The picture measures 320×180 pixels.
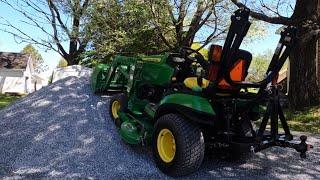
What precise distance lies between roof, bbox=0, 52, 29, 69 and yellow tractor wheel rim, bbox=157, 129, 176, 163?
39.4 meters

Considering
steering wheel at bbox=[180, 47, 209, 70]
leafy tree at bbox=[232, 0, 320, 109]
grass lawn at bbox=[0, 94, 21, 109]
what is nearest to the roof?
grass lawn at bbox=[0, 94, 21, 109]

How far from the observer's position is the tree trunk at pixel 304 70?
10.9m

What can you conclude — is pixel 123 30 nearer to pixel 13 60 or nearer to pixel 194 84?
pixel 194 84

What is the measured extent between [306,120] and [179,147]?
20.1ft

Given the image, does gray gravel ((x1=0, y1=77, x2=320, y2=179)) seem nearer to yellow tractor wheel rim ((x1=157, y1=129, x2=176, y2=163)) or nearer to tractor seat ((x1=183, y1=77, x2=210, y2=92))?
yellow tractor wheel rim ((x1=157, y1=129, x2=176, y2=163))

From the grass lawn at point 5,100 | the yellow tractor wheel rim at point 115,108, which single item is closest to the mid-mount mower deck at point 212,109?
the yellow tractor wheel rim at point 115,108

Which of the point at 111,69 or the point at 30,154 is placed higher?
the point at 111,69

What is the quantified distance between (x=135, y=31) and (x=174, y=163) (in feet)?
37.0

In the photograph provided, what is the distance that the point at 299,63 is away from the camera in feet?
36.7

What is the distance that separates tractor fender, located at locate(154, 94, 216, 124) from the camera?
462 centimetres

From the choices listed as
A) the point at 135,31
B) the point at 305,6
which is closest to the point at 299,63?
the point at 305,6

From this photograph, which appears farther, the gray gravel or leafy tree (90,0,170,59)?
leafy tree (90,0,170,59)

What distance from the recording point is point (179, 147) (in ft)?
15.4

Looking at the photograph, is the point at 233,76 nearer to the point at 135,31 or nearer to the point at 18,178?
the point at 18,178
